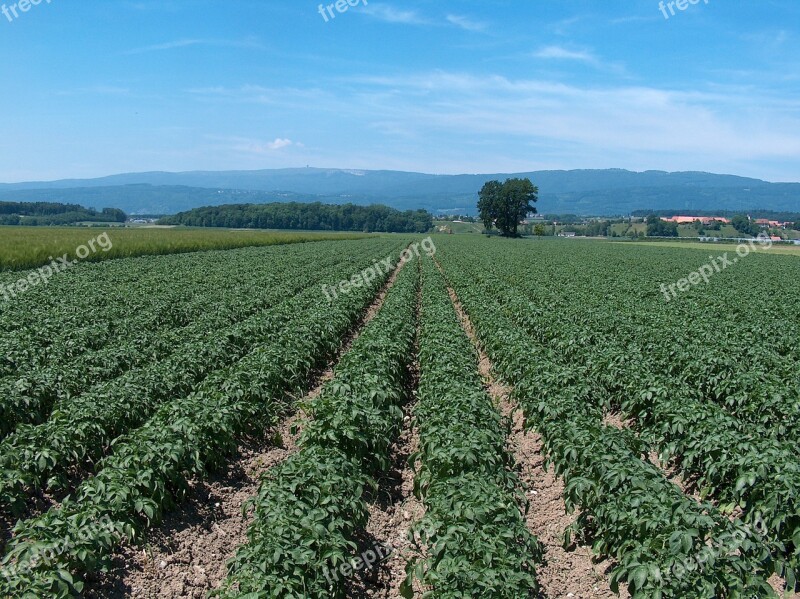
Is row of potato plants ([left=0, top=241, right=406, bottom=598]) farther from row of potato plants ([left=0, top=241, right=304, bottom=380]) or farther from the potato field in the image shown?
row of potato plants ([left=0, top=241, right=304, bottom=380])

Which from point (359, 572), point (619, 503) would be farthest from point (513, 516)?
point (359, 572)

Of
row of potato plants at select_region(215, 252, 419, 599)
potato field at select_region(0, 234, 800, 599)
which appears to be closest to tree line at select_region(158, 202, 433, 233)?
potato field at select_region(0, 234, 800, 599)

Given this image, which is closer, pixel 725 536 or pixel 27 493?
pixel 725 536

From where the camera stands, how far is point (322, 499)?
5.77m

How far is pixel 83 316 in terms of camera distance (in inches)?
607

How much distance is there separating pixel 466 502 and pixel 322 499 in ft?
4.54

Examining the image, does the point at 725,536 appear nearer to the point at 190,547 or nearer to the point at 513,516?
the point at 513,516

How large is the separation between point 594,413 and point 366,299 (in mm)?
14291

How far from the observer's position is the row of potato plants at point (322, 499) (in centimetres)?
480

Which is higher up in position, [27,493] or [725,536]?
[725,536]

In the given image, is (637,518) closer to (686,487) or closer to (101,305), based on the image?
(686,487)

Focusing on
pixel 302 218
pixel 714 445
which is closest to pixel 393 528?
pixel 714 445

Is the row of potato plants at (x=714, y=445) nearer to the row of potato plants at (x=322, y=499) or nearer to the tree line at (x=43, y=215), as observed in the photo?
the row of potato plants at (x=322, y=499)

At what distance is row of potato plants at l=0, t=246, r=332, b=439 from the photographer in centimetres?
849
